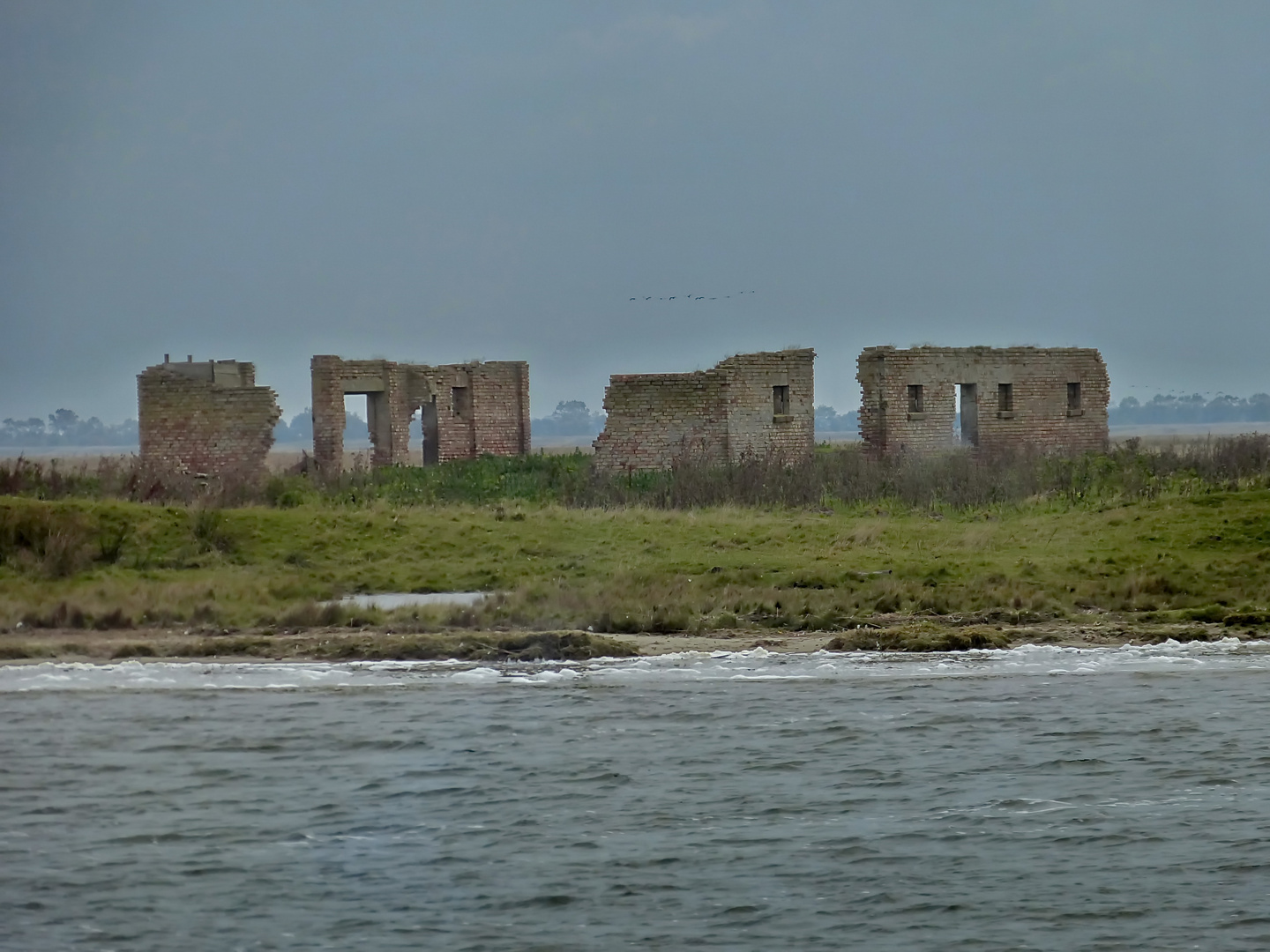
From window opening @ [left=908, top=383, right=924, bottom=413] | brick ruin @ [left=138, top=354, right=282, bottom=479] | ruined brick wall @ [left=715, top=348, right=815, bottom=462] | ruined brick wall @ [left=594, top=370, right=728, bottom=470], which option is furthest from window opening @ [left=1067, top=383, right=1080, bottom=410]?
brick ruin @ [left=138, top=354, right=282, bottom=479]

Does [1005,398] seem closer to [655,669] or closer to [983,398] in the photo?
[983,398]

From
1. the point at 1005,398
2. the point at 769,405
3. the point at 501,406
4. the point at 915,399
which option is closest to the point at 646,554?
the point at 769,405

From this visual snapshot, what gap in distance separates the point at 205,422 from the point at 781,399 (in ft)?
35.1

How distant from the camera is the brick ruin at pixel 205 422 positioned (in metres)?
32.7

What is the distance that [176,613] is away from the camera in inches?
706

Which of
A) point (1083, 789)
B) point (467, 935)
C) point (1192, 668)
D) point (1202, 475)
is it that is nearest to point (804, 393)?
point (1202, 475)

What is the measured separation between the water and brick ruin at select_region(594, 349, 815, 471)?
50.8 feet

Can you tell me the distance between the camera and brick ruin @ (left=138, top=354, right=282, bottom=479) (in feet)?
107

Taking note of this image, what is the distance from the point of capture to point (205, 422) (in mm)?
32719

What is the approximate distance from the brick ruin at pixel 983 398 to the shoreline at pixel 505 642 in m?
15.9

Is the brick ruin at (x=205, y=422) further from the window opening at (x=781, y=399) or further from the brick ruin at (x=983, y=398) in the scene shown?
the brick ruin at (x=983, y=398)

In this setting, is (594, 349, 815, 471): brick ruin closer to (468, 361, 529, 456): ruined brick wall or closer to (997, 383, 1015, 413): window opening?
(997, 383, 1015, 413): window opening

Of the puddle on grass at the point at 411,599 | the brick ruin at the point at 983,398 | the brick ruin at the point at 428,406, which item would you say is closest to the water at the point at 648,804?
the puddle on grass at the point at 411,599

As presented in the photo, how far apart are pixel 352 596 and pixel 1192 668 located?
28.7 feet
